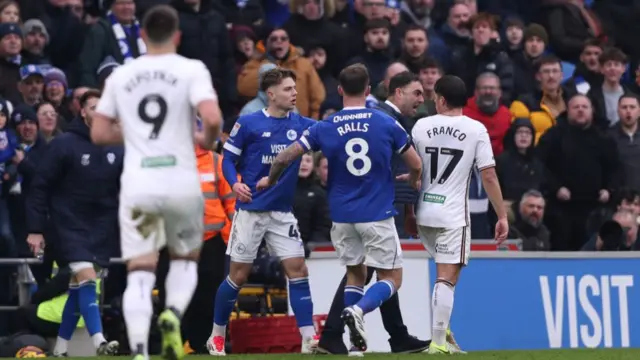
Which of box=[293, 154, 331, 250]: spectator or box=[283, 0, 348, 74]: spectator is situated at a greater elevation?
box=[283, 0, 348, 74]: spectator

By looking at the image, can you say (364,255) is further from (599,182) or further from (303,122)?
(599,182)

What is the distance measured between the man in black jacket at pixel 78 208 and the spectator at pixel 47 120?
238 cm

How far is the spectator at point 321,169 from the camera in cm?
1800

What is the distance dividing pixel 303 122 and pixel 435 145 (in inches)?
49.7

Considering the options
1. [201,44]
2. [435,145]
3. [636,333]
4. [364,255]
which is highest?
[201,44]

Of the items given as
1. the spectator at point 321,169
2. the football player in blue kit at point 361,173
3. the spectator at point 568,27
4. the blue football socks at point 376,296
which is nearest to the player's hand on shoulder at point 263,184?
the football player in blue kit at point 361,173

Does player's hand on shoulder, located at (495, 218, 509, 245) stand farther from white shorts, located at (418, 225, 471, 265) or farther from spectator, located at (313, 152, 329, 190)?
spectator, located at (313, 152, 329, 190)

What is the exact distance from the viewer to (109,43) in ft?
63.2

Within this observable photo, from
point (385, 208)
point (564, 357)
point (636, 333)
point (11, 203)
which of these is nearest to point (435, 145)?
point (385, 208)

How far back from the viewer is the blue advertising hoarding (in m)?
16.2

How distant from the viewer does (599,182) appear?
20.2m

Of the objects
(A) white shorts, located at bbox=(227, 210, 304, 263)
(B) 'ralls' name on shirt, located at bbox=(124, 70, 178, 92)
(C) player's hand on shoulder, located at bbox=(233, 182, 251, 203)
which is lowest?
(A) white shorts, located at bbox=(227, 210, 304, 263)

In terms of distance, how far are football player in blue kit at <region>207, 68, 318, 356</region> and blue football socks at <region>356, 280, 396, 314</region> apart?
993mm

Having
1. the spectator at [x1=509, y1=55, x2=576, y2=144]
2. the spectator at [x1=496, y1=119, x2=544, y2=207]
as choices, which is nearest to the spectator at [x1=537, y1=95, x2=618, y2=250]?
the spectator at [x1=509, y1=55, x2=576, y2=144]
